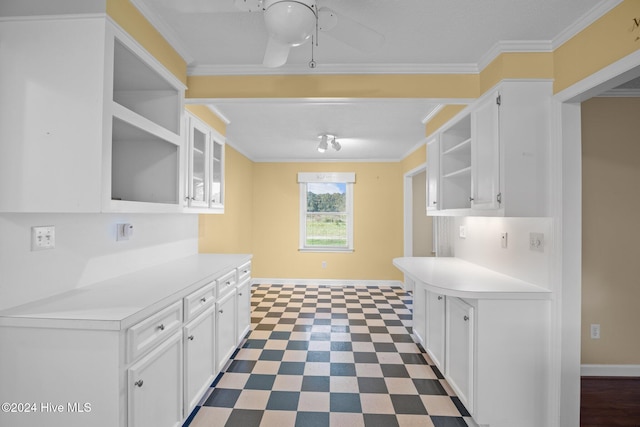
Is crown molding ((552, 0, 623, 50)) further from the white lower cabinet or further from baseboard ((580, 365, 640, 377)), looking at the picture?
baseboard ((580, 365, 640, 377))

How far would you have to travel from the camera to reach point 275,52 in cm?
160

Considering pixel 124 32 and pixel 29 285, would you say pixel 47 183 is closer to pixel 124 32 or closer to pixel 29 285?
pixel 29 285

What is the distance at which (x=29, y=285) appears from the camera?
1.54 meters

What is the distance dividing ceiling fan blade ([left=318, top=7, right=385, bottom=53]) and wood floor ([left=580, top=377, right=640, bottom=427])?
2688 mm

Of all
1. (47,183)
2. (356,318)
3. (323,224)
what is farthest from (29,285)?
(323,224)

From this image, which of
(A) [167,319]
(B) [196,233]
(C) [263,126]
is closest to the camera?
(A) [167,319]

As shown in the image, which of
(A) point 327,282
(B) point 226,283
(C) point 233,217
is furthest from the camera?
(A) point 327,282

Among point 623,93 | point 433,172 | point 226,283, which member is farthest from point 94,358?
point 623,93

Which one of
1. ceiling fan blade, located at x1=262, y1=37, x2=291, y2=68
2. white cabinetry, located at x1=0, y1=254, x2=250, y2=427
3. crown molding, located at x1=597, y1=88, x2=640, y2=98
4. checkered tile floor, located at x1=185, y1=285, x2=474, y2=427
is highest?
crown molding, located at x1=597, y1=88, x2=640, y2=98

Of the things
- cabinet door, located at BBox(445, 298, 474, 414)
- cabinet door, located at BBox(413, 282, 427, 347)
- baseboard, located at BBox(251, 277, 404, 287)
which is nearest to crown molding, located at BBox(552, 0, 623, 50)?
cabinet door, located at BBox(445, 298, 474, 414)

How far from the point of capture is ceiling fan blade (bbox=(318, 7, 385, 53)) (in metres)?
1.42

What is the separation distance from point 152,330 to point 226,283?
3.73ft

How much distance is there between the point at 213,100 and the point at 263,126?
59.2 inches

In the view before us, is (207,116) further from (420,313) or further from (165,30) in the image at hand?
(420,313)
